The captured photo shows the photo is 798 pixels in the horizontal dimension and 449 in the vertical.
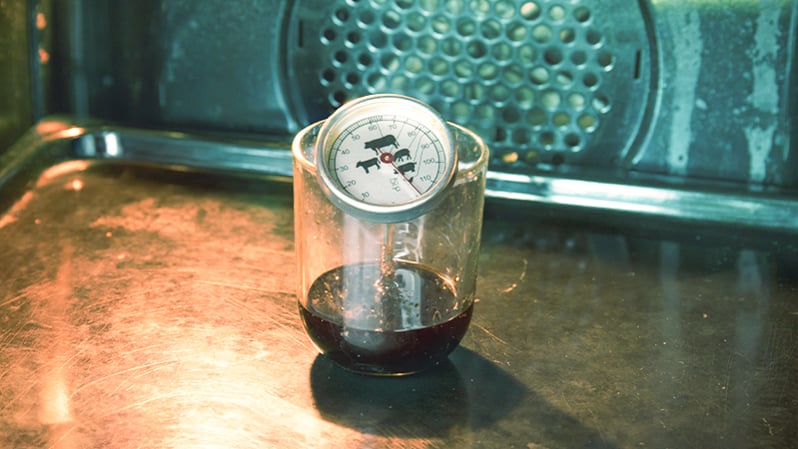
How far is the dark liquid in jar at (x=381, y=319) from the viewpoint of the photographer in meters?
0.68

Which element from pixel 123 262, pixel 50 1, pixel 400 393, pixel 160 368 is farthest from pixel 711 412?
pixel 50 1

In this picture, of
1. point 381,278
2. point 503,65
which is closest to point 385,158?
point 381,278

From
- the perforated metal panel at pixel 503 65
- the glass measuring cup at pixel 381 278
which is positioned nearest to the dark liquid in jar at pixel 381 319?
the glass measuring cup at pixel 381 278

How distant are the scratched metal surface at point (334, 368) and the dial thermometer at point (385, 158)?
5.9 inches

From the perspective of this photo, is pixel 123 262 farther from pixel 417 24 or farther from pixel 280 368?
pixel 417 24

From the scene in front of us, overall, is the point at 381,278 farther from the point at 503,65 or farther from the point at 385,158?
the point at 503,65

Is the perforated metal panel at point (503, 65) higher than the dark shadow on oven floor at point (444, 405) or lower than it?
higher

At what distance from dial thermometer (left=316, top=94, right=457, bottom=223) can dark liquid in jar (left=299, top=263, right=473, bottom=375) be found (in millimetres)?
76

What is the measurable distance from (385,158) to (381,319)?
120mm

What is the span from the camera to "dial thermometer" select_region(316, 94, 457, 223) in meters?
0.64

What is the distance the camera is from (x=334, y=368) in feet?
2.37

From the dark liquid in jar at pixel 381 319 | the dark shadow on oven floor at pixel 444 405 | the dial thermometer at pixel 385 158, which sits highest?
the dial thermometer at pixel 385 158

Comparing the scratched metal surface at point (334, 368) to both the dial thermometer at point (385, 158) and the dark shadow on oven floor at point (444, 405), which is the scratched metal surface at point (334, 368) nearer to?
the dark shadow on oven floor at point (444, 405)

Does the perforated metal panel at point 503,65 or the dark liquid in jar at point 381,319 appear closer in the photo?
the dark liquid in jar at point 381,319
